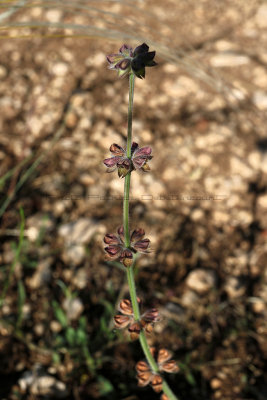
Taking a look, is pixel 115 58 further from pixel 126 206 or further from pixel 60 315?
pixel 60 315

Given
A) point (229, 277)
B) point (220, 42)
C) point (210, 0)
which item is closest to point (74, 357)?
point (229, 277)

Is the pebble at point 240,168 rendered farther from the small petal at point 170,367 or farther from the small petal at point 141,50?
the small petal at point 141,50

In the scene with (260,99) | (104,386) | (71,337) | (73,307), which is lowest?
(104,386)

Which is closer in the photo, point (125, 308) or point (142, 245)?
point (142, 245)

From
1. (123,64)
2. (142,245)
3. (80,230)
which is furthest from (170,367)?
(80,230)

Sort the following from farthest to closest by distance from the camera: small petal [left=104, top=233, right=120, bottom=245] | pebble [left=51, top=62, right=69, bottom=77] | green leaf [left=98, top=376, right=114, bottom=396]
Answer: pebble [left=51, top=62, right=69, bottom=77] → green leaf [left=98, top=376, right=114, bottom=396] → small petal [left=104, top=233, right=120, bottom=245]

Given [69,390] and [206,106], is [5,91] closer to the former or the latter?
[206,106]

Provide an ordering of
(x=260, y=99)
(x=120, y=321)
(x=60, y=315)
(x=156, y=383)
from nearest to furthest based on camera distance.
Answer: (x=120, y=321) < (x=156, y=383) < (x=60, y=315) < (x=260, y=99)

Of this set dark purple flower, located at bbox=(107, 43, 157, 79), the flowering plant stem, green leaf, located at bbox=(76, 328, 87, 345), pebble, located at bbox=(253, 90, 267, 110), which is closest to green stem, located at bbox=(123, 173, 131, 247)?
the flowering plant stem

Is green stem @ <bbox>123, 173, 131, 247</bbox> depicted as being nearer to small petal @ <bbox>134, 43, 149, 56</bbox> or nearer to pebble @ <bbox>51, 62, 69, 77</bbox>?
small petal @ <bbox>134, 43, 149, 56</bbox>
